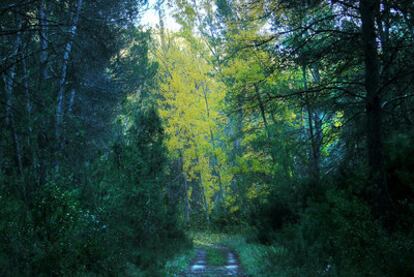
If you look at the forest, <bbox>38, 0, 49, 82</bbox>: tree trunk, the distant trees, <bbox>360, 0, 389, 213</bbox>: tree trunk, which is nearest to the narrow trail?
the forest

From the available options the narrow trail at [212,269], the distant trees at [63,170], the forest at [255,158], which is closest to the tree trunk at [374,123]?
the forest at [255,158]

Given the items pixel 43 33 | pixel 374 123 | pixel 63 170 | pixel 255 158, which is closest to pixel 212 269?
pixel 63 170

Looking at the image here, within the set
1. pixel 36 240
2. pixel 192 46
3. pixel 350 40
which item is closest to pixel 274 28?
pixel 350 40

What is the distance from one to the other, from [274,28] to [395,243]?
4.45m

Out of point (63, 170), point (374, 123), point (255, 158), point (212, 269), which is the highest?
point (255, 158)

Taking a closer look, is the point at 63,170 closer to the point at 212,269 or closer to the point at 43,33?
the point at 43,33

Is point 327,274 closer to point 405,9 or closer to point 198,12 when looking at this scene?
point 405,9

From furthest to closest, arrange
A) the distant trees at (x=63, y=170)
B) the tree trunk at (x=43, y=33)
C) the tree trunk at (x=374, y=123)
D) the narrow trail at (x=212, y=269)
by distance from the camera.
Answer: the narrow trail at (x=212, y=269) → the tree trunk at (x=374, y=123) → the distant trees at (x=63, y=170) → the tree trunk at (x=43, y=33)

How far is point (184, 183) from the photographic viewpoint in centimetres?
2553

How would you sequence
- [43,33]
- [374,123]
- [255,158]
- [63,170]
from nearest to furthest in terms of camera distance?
1. [374,123]
2. [63,170]
3. [43,33]
4. [255,158]

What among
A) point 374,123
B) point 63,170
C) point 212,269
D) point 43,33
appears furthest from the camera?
point 212,269

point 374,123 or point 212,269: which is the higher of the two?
point 374,123

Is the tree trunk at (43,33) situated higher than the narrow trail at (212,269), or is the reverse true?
the tree trunk at (43,33)

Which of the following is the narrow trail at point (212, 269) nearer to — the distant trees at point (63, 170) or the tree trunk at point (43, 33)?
the distant trees at point (63, 170)
